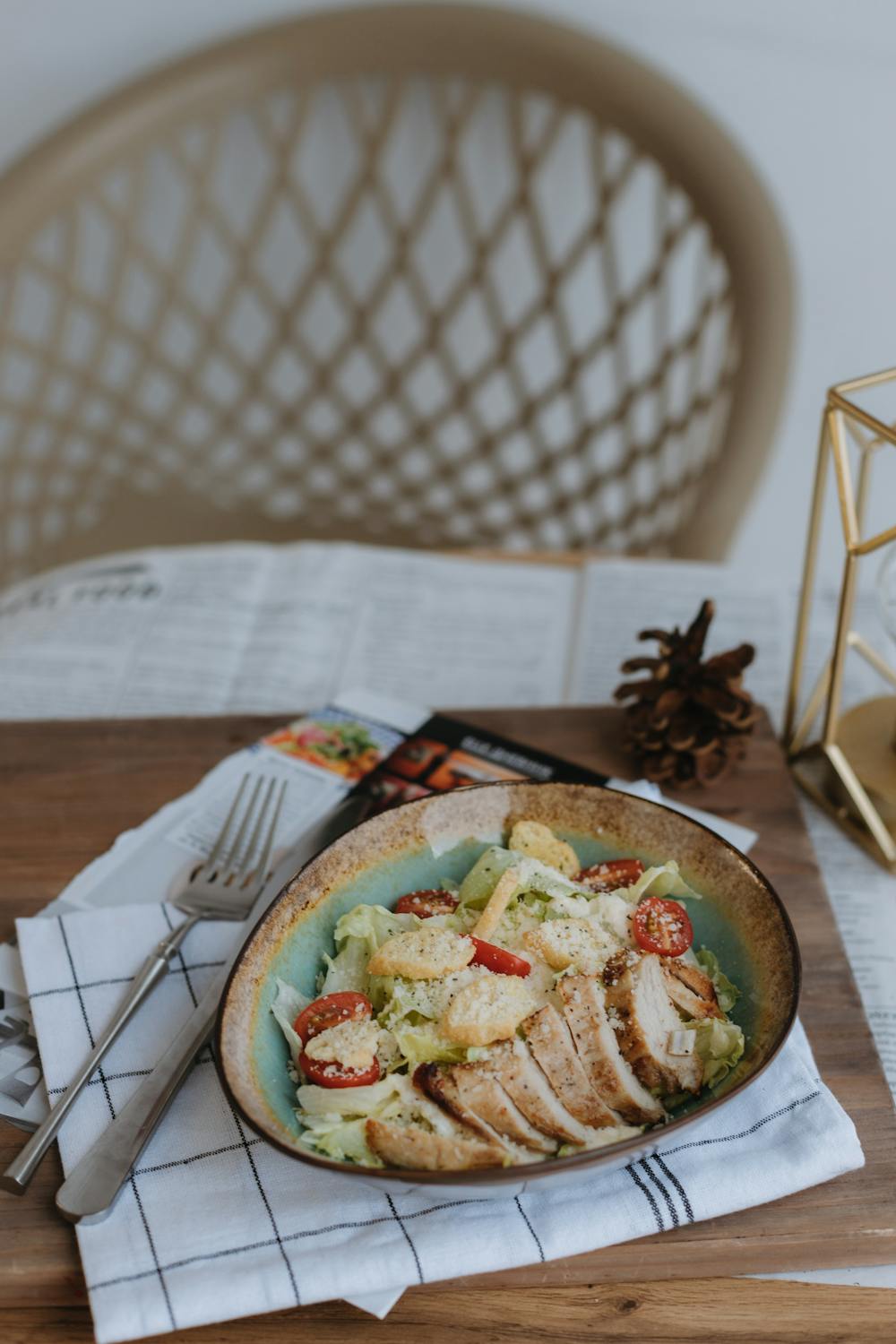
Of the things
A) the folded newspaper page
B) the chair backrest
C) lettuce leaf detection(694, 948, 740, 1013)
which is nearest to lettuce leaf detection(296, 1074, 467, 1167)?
lettuce leaf detection(694, 948, 740, 1013)

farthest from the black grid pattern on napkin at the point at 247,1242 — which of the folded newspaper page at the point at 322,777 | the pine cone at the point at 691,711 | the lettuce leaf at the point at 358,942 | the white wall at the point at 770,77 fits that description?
the white wall at the point at 770,77

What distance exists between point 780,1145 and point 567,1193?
0.15 meters

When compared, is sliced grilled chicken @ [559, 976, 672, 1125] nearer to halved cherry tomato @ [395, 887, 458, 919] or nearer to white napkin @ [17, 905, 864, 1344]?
white napkin @ [17, 905, 864, 1344]

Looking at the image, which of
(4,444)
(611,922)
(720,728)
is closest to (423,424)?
(4,444)

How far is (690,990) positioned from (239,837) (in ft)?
1.43

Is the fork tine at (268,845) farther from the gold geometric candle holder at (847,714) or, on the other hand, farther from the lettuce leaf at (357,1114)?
the gold geometric candle holder at (847,714)

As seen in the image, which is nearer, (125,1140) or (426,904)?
(125,1140)

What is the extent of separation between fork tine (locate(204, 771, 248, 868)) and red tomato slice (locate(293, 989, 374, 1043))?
262mm

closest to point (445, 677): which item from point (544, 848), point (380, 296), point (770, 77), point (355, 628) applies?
point (355, 628)

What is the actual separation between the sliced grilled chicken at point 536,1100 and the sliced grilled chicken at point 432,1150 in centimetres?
3

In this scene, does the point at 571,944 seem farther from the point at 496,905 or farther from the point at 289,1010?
the point at 289,1010

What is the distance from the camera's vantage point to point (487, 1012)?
779 millimetres

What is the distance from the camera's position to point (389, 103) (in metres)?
1.99

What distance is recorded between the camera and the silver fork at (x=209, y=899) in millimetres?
820
